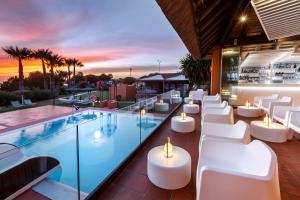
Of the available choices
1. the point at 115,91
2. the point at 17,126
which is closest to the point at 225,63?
the point at 17,126

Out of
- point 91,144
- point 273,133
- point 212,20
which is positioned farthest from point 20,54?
point 273,133

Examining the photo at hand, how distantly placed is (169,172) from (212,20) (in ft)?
12.7

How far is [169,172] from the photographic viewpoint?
2.28 meters

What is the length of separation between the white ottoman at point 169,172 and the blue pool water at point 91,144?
2.49 ft

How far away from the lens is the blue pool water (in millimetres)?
2303

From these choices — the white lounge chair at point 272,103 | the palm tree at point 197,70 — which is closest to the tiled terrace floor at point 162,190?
the white lounge chair at point 272,103

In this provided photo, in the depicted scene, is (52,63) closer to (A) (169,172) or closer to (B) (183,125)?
(B) (183,125)

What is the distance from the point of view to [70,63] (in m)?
23.9

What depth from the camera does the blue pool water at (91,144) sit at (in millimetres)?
2303

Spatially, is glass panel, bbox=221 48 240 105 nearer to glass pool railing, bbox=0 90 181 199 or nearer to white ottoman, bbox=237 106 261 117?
white ottoman, bbox=237 106 261 117

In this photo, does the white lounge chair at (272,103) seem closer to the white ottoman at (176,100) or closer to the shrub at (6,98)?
the white ottoman at (176,100)

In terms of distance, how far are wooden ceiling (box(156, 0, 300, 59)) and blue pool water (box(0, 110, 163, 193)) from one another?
6.96ft

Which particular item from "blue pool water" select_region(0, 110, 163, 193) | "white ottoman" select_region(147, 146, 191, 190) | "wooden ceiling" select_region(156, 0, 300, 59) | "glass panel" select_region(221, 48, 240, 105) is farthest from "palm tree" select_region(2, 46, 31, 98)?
"white ottoman" select_region(147, 146, 191, 190)

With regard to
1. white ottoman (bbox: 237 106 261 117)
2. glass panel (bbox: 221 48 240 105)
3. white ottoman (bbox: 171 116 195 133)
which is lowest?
white ottoman (bbox: 171 116 195 133)
